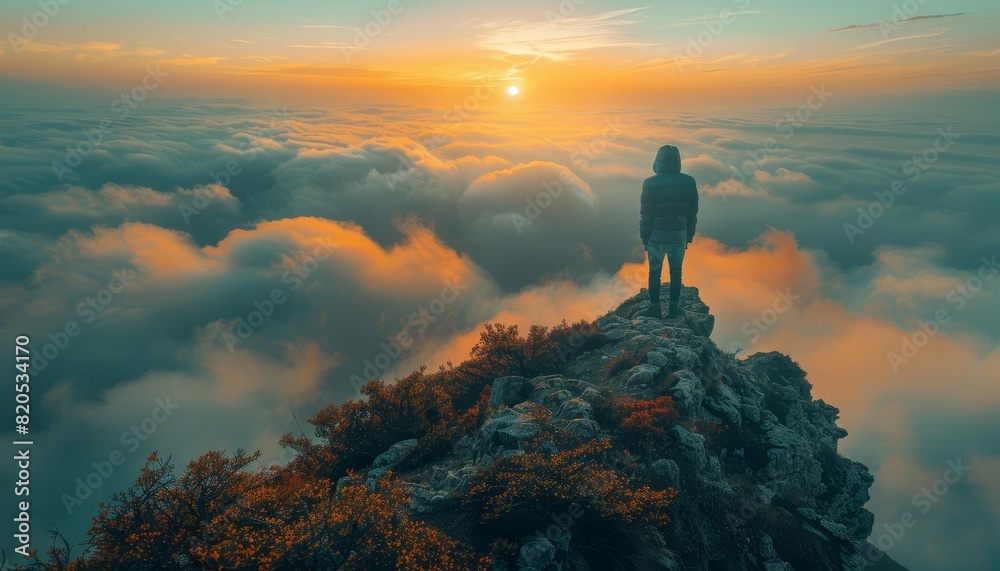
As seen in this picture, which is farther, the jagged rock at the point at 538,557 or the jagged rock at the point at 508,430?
the jagged rock at the point at 508,430

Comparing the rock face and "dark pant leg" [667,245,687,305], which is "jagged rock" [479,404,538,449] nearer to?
the rock face

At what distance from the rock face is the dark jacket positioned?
4513 mm

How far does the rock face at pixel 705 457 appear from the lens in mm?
12016

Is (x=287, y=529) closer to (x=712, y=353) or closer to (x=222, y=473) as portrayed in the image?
(x=222, y=473)

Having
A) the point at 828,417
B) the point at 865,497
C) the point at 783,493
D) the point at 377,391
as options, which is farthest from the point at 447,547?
the point at 828,417

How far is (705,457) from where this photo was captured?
13.7 meters

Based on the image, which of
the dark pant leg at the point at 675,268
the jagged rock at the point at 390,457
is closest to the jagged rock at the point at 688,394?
the dark pant leg at the point at 675,268

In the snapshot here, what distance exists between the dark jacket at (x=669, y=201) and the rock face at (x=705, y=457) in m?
4.51

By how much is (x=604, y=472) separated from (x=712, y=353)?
11.0m

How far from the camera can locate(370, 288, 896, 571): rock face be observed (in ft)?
39.4

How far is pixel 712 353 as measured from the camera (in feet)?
64.0

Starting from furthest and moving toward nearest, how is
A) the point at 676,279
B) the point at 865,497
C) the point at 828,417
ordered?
1. the point at 828,417
2. the point at 676,279
3. the point at 865,497

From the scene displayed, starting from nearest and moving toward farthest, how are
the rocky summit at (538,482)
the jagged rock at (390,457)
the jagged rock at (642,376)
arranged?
the rocky summit at (538,482), the jagged rock at (390,457), the jagged rock at (642,376)

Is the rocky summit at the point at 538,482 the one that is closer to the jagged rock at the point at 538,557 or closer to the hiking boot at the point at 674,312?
the jagged rock at the point at 538,557
